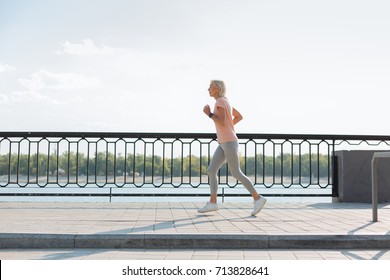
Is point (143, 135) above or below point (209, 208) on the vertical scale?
above

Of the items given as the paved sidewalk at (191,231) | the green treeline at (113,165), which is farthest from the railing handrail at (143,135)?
the paved sidewalk at (191,231)

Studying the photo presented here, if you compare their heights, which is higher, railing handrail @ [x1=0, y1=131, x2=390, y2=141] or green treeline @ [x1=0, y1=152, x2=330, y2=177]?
railing handrail @ [x1=0, y1=131, x2=390, y2=141]

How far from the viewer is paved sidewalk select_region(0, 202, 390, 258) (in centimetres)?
604

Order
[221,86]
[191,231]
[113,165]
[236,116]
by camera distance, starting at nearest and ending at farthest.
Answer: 1. [191,231]
2. [221,86]
3. [236,116]
4. [113,165]

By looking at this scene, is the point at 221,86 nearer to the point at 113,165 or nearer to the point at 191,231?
the point at 191,231

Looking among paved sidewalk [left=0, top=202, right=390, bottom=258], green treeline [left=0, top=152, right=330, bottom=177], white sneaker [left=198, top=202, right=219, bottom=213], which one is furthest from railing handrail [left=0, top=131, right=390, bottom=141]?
white sneaker [left=198, top=202, right=219, bottom=213]

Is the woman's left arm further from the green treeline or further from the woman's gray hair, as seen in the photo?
the green treeline

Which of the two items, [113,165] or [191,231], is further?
[113,165]

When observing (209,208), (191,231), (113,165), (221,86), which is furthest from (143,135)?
(191,231)

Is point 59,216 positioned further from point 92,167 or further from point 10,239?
point 92,167

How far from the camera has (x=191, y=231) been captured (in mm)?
6414

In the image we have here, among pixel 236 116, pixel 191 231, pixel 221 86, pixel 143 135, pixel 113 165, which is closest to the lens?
pixel 191 231

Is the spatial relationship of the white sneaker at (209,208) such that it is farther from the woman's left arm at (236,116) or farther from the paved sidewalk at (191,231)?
the woman's left arm at (236,116)

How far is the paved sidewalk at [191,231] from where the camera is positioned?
6.04m
